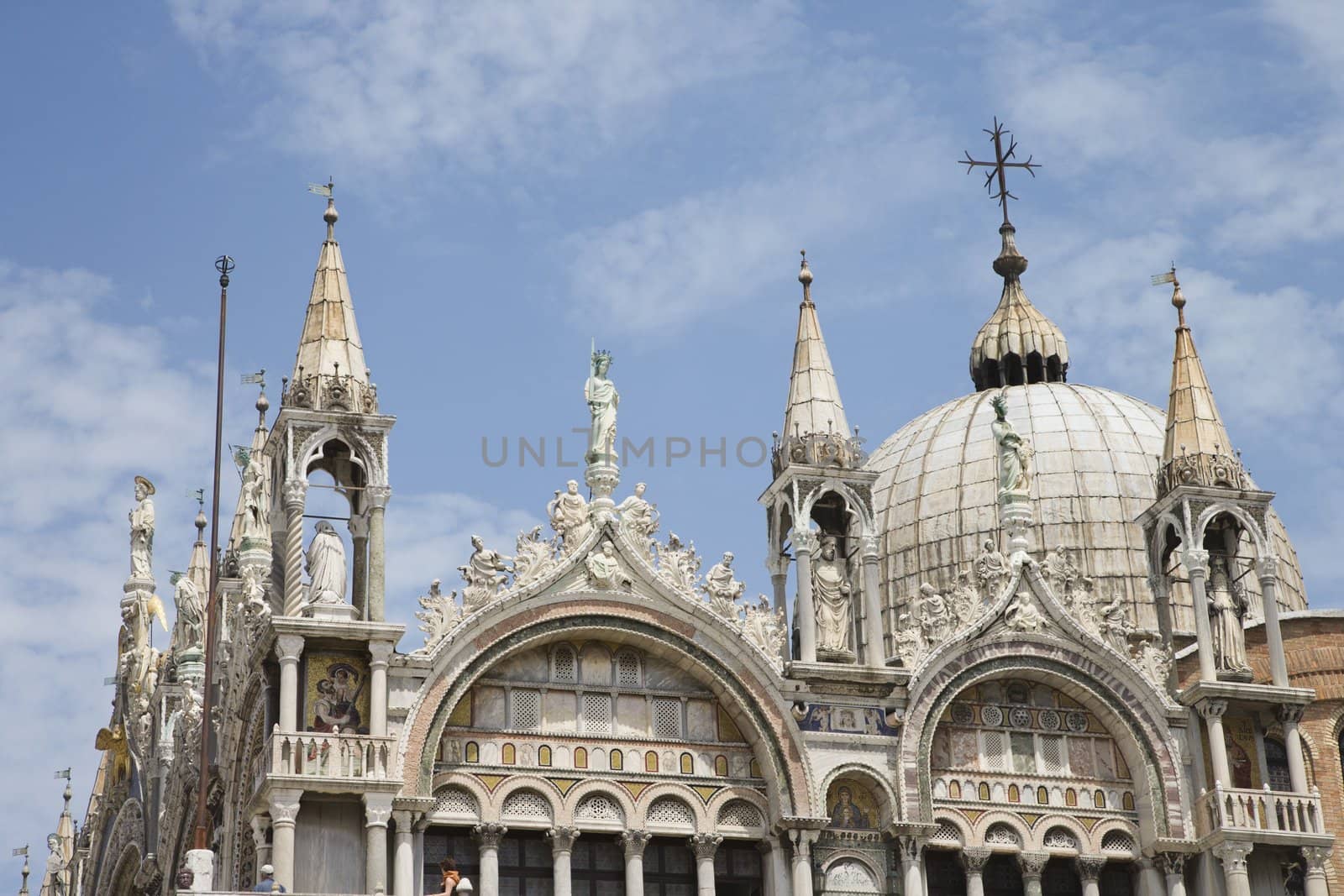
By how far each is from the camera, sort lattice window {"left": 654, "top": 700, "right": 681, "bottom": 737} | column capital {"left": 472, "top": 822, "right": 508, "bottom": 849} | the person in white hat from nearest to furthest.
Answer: the person in white hat < column capital {"left": 472, "top": 822, "right": 508, "bottom": 849} < lattice window {"left": 654, "top": 700, "right": 681, "bottom": 737}

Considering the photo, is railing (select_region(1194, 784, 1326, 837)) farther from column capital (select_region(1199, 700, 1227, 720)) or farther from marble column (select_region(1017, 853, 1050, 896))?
marble column (select_region(1017, 853, 1050, 896))

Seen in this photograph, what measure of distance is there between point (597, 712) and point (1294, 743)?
10372 millimetres

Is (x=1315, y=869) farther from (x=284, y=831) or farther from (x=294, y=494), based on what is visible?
(x=294, y=494)

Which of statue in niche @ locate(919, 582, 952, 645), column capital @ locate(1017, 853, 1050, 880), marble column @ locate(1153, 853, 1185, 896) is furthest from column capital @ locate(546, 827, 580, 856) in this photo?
marble column @ locate(1153, 853, 1185, 896)

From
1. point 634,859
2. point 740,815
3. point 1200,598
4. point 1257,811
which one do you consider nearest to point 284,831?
point 634,859

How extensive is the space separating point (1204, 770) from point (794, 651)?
6.85 metres

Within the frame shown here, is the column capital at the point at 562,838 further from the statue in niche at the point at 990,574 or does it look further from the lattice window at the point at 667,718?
the statue in niche at the point at 990,574

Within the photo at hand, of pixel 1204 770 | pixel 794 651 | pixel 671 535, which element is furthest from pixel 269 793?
pixel 1204 770

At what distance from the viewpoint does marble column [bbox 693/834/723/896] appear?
116 ft

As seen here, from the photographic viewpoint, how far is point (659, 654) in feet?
120

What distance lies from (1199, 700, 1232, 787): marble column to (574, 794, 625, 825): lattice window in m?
8.83

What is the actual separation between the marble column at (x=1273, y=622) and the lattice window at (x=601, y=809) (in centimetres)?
1020

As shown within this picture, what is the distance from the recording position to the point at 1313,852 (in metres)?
37.4

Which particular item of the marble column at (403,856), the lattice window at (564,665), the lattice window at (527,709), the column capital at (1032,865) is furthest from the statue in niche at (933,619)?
the marble column at (403,856)
